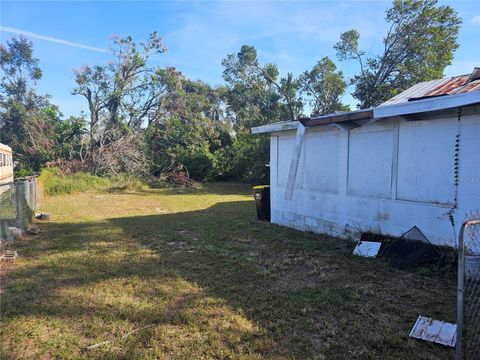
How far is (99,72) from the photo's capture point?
24.0 meters

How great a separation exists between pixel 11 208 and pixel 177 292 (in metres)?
5.27

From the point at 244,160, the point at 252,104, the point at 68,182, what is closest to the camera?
the point at 68,182

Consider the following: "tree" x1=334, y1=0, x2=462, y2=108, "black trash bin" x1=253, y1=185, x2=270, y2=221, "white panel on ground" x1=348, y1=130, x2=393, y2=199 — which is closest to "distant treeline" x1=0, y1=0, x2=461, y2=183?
"tree" x1=334, y1=0, x2=462, y2=108

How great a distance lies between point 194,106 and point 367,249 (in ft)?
71.9

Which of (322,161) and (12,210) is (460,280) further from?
(12,210)


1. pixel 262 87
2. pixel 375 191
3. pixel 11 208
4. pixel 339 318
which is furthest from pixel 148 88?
pixel 339 318

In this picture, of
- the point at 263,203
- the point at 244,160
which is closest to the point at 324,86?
the point at 244,160

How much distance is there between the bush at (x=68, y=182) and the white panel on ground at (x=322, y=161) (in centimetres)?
1287

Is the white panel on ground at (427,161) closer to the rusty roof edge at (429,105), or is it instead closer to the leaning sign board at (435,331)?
the rusty roof edge at (429,105)

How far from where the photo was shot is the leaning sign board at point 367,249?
229 inches

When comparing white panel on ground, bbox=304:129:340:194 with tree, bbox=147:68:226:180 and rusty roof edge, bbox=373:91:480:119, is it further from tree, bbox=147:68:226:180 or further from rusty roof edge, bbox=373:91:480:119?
tree, bbox=147:68:226:180

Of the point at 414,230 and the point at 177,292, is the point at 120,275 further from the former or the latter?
the point at 414,230

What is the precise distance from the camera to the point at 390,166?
606 centimetres

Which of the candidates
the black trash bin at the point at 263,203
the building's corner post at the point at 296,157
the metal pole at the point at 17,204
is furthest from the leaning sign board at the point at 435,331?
the metal pole at the point at 17,204
